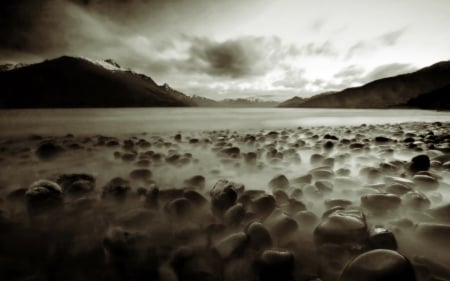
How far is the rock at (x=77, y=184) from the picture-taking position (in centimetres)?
215

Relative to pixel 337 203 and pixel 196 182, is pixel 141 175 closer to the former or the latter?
pixel 196 182

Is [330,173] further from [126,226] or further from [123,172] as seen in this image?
[123,172]

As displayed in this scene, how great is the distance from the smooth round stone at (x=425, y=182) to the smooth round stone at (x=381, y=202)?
2.41 ft

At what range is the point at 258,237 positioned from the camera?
4.55ft

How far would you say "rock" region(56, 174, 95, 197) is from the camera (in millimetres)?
2150

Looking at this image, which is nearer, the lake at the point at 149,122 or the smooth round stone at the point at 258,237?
the smooth round stone at the point at 258,237

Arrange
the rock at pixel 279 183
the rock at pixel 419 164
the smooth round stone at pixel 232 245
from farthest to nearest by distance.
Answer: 1. the rock at pixel 419 164
2. the rock at pixel 279 183
3. the smooth round stone at pixel 232 245

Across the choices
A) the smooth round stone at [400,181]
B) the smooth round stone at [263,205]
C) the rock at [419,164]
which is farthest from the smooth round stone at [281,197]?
the rock at [419,164]

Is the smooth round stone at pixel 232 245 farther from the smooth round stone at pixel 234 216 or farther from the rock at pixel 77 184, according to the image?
the rock at pixel 77 184

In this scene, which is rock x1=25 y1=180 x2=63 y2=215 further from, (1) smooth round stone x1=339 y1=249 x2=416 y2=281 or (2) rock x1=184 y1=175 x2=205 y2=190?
(1) smooth round stone x1=339 y1=249 x2=416 y2=281

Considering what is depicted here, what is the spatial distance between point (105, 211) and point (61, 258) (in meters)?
0.57

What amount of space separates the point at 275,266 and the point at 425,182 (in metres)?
2.24

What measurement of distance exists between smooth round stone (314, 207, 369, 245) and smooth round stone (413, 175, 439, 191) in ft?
4.50

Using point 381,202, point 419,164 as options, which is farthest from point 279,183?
point 419,164
